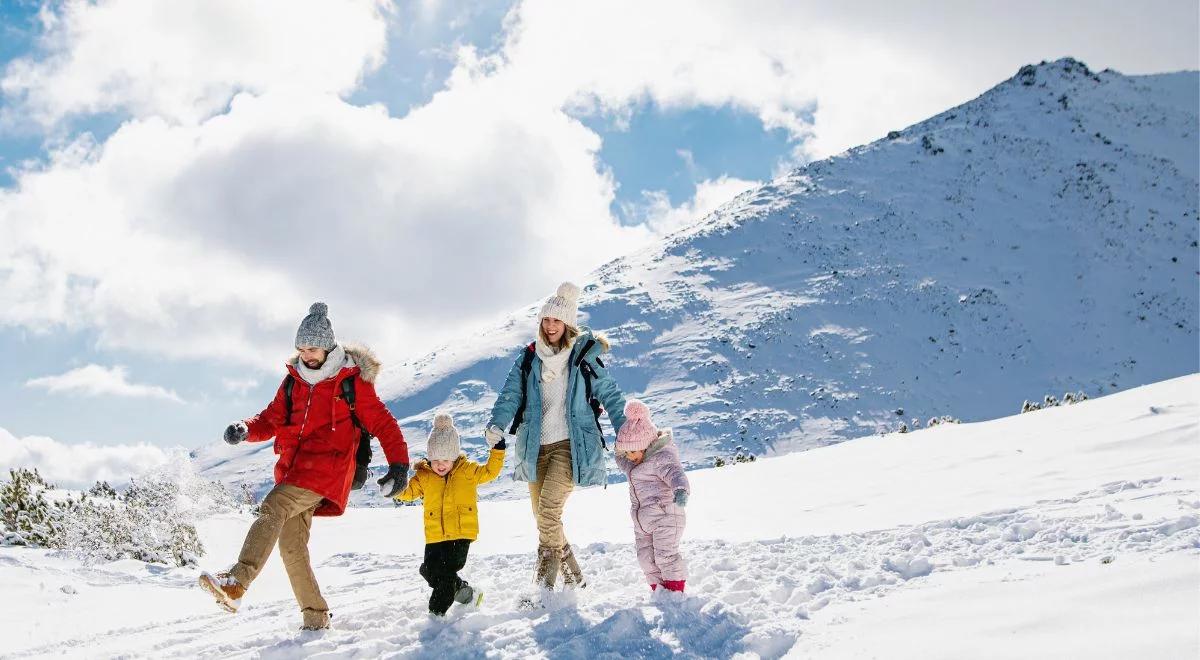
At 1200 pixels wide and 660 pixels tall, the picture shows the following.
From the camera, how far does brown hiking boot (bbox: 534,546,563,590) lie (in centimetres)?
509

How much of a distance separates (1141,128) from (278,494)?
82.2m

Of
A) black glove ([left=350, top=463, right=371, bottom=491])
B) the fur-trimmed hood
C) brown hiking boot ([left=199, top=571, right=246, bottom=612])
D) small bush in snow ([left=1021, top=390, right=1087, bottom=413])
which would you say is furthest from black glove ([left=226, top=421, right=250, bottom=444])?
small bush in snow ([left=1021, top=390, right=1087, bottom=413])

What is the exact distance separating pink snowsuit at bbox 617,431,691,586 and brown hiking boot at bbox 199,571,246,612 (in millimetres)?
2287

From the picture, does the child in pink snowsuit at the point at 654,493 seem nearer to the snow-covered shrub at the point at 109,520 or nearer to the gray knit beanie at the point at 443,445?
the gray knit beanie at the point at 443,445

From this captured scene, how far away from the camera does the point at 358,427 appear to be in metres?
4.84

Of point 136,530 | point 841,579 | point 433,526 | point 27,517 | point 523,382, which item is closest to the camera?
point 841,579

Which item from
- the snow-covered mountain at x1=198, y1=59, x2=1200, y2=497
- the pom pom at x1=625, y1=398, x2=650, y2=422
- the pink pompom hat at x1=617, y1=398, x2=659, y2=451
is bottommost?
→ the pink pompom hat at x1=617, y1=398, x2=659, y2=451

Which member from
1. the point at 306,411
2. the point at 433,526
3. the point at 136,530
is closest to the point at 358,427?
the point at 306,411

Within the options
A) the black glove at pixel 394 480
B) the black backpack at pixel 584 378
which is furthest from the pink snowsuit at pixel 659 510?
the black glove at pixel 394 480

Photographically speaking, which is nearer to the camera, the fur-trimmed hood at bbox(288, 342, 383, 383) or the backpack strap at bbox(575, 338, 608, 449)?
the fur-trimmed hood at bbox(288, 342, 383, 383)

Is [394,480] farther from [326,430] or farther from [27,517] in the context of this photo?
[27,517]

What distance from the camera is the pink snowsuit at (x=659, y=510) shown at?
4.71m

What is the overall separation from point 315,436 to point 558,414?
62.0 inches

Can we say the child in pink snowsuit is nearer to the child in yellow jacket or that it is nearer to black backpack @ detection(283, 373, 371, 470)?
the child in yellow jacket
